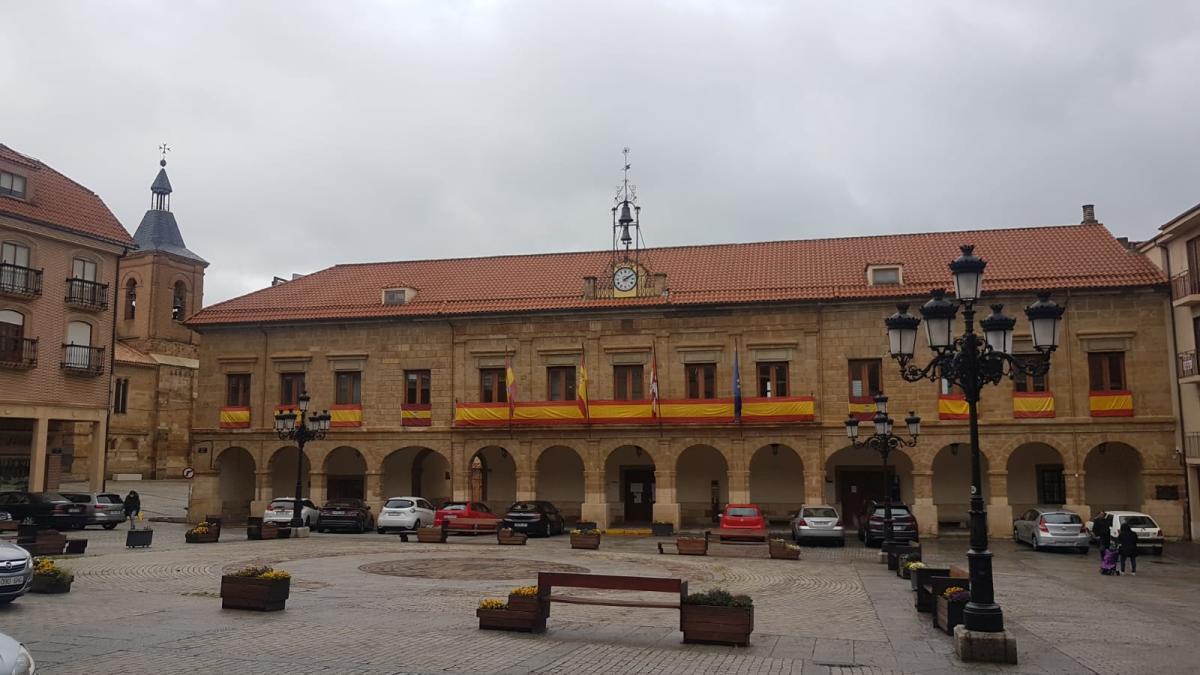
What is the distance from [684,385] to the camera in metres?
35.3

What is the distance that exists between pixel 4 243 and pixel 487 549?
22967 mm

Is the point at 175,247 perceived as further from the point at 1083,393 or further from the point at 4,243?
the point at 1083,393

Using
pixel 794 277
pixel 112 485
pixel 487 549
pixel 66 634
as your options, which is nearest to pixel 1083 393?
pixel 794 277

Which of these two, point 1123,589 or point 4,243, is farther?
point 4,243

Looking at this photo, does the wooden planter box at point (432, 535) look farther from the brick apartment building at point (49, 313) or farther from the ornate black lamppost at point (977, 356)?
the ornate black lamppost at point (977, 356)

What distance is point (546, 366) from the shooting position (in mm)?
36688

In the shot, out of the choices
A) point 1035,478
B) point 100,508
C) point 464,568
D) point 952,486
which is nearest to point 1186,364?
point 1035,478

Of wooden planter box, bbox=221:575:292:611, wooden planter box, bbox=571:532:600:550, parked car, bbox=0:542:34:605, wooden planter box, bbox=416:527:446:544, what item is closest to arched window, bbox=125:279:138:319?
wooden planter box, bbox=416:527:446:544

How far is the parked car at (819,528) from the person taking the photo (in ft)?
92.4

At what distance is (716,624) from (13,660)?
7.38 meters

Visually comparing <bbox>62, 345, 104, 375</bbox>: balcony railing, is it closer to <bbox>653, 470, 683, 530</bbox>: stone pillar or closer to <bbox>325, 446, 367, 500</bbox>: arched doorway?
<bbox>325, 446, 367, 500</bbox>: arched doorway

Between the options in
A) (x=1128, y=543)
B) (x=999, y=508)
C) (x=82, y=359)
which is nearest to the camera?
(x=1128, y=543)

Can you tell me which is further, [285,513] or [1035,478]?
[1035,478]

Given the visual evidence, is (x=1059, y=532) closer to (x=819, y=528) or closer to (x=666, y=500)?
(x=819, y=528)
